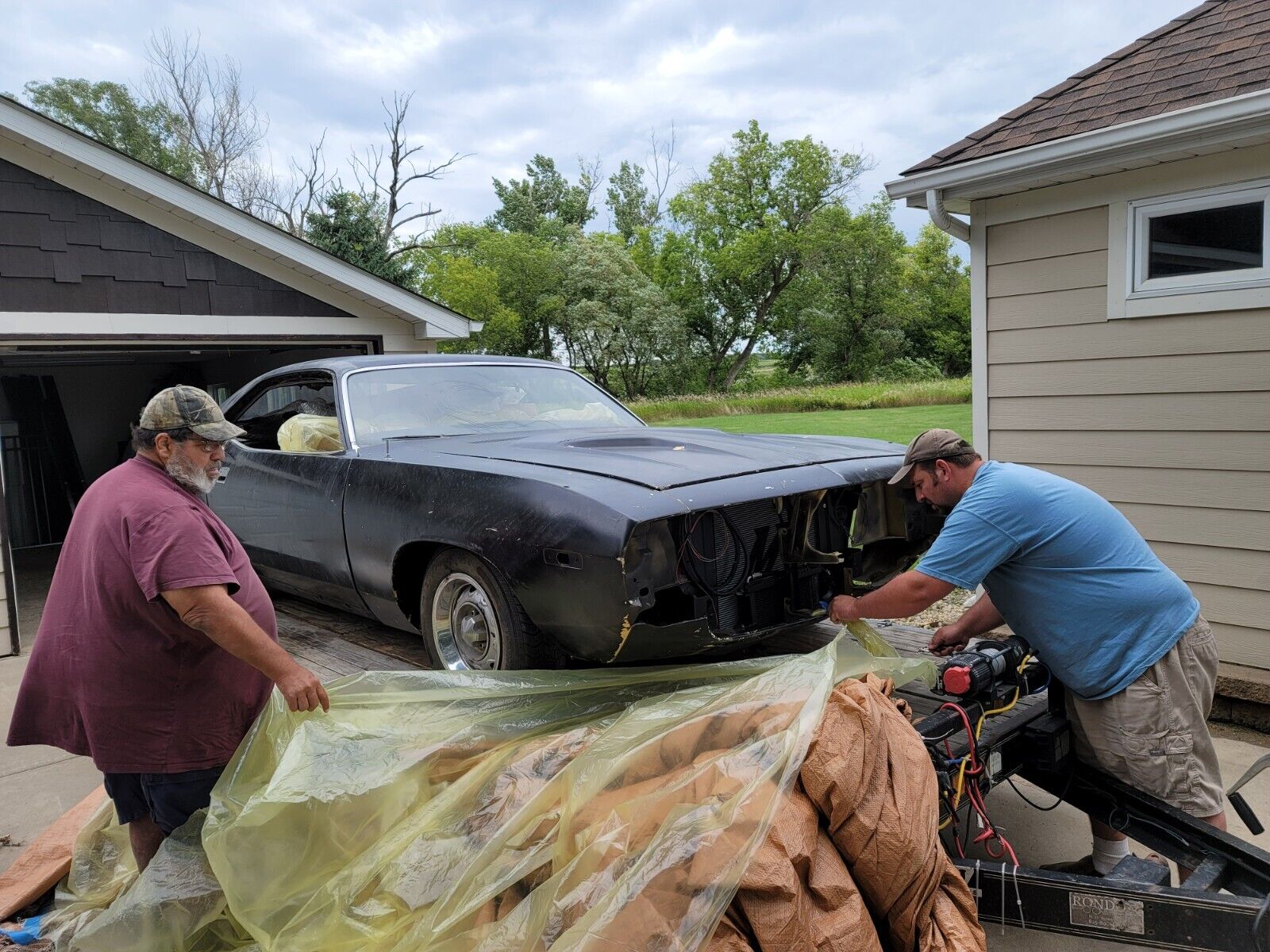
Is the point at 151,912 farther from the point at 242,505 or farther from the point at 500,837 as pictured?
the point at 242,505

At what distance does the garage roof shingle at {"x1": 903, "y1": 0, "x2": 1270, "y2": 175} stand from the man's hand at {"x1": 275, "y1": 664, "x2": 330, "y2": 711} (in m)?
4.28

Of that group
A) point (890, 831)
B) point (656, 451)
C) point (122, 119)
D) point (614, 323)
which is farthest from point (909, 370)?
point (122, 119)

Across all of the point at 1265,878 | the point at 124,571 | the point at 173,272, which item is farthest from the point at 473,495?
the point at 173,272

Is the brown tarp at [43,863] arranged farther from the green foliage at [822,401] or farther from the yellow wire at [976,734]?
the green foliage at [822,401]

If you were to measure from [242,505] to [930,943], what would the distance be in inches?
172

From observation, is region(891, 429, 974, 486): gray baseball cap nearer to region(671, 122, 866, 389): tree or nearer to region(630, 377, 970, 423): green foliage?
region(630, 377, 970, 423): green foliage

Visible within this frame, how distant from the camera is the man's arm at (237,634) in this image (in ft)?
7.81

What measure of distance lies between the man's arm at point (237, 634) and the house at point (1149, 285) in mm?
4225

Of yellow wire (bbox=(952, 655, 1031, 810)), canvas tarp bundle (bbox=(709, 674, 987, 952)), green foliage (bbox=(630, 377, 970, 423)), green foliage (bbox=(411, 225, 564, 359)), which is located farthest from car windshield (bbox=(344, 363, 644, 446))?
green foliage (bbox=(411, 225, 564, 359))

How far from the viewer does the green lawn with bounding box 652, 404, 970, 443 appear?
41.9 ft

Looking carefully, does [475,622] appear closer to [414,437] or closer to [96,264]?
[414,437]

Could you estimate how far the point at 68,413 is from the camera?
12102mm

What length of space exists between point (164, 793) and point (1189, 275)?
16.0ft

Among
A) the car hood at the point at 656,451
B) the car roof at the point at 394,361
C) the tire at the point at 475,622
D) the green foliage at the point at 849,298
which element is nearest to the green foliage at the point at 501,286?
the green foliage at the point at 849,298
